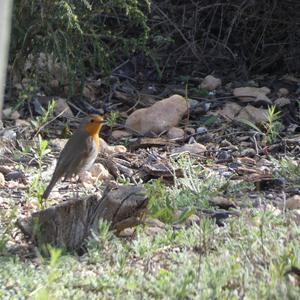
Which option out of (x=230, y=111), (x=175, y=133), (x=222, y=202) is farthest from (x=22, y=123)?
(x=222, y=202)

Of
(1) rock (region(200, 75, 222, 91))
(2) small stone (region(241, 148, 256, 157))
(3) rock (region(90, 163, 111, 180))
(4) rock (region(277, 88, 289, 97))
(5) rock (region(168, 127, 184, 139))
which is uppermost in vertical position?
(3) rock (region(90, 163, 111, 180))

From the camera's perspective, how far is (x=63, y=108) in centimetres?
930

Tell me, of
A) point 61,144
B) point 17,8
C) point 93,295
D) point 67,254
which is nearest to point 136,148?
point 61,144

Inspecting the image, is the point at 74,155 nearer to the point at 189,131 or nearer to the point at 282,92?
the point at 189,131

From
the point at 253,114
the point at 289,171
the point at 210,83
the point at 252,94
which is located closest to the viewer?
the point at 289,171

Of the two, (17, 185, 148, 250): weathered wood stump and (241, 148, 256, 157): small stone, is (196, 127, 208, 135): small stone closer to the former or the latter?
(241, 148, 256, 157): small stone

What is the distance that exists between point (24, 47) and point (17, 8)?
38 centimetres

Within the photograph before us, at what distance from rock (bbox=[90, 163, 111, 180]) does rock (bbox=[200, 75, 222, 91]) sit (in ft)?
8.86

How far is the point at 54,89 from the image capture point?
982cm

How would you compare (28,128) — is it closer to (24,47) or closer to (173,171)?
A: (24,47)

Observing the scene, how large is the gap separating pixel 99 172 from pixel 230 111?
2078 millimetres

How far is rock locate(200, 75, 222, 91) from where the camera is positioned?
9930mm

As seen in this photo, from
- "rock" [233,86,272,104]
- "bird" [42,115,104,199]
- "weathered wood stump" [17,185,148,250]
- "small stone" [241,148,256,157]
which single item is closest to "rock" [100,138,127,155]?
"bird" [42,115,104,199]

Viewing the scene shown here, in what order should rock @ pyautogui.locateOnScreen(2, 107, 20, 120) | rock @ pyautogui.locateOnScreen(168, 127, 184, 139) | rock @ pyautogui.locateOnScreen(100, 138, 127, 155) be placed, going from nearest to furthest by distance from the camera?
rock @ pyautogui.locateOnScreen(100, 138, 127, 155)
rock @ pyautogui.locateOnScreen(168, 127, 184, 139)
rock @ pyautogui.locateOnScreen(2, 107, 20, 120)
